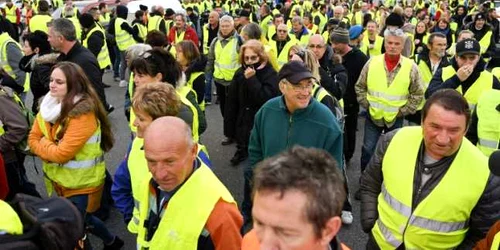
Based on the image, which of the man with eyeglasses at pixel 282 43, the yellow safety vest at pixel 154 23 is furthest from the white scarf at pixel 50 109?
the yellow safety vest at pixel 154 23

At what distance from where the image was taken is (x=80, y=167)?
374 centimetres

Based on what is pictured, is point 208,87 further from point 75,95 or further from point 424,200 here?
point 424,200

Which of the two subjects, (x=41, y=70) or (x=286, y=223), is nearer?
(x=286, y=223)

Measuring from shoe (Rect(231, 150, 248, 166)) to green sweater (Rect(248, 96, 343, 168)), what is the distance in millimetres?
2613

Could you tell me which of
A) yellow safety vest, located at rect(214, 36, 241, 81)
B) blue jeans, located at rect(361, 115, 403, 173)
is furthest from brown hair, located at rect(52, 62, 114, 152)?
yellow safety vest, located at rect(214, 36, 241, 81)

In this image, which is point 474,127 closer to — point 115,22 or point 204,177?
point 204,177

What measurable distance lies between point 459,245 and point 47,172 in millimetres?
3036

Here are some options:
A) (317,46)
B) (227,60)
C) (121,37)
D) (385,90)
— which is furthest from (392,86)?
(121,37)

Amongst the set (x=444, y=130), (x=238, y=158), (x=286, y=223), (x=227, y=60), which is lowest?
(x=238, y=158)

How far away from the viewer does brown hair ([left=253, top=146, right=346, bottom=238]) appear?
1523mm

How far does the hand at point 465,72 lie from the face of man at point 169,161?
3232mm

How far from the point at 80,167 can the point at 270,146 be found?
4.85 feet

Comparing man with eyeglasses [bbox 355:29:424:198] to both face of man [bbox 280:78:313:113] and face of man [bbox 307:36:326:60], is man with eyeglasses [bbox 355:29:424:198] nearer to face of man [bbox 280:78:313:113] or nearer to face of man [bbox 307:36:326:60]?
face of man [bbox 307:36:326:60]

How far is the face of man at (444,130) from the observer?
2457 mm
